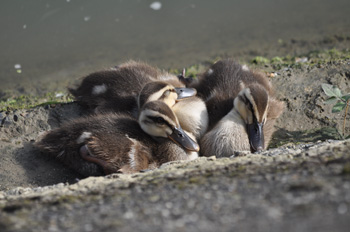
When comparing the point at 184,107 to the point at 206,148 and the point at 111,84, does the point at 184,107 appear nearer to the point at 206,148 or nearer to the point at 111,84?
the point at 206,148

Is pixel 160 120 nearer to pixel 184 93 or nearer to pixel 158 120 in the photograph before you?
pixel 158 120

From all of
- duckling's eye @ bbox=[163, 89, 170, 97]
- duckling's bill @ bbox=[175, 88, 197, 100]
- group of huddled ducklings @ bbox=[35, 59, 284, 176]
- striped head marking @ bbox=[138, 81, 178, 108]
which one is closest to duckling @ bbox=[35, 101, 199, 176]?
group of huddled ducklings @ bbox=[35, 59, 284, 176]

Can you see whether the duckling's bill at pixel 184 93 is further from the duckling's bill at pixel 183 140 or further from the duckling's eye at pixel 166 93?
the duckling's bill at pixel 183 140

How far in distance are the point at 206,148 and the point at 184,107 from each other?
570 millimetres

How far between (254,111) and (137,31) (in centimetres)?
757

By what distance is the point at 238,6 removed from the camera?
1319cm

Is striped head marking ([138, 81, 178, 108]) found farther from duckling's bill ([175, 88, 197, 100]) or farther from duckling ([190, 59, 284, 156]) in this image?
duckling ([190, 59, 284, 156])

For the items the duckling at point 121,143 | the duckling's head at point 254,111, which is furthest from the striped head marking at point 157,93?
the duckling's head at point 254,111

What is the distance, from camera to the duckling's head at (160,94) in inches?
199

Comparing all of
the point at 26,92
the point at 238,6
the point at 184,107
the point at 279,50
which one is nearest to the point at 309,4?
the point at 238,6

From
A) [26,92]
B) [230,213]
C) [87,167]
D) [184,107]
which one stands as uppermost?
[230,213]

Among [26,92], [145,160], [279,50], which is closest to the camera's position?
[145,160]

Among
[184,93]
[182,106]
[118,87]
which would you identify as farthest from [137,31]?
[182,106]

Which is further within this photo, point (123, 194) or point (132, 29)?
point (132, 29)
